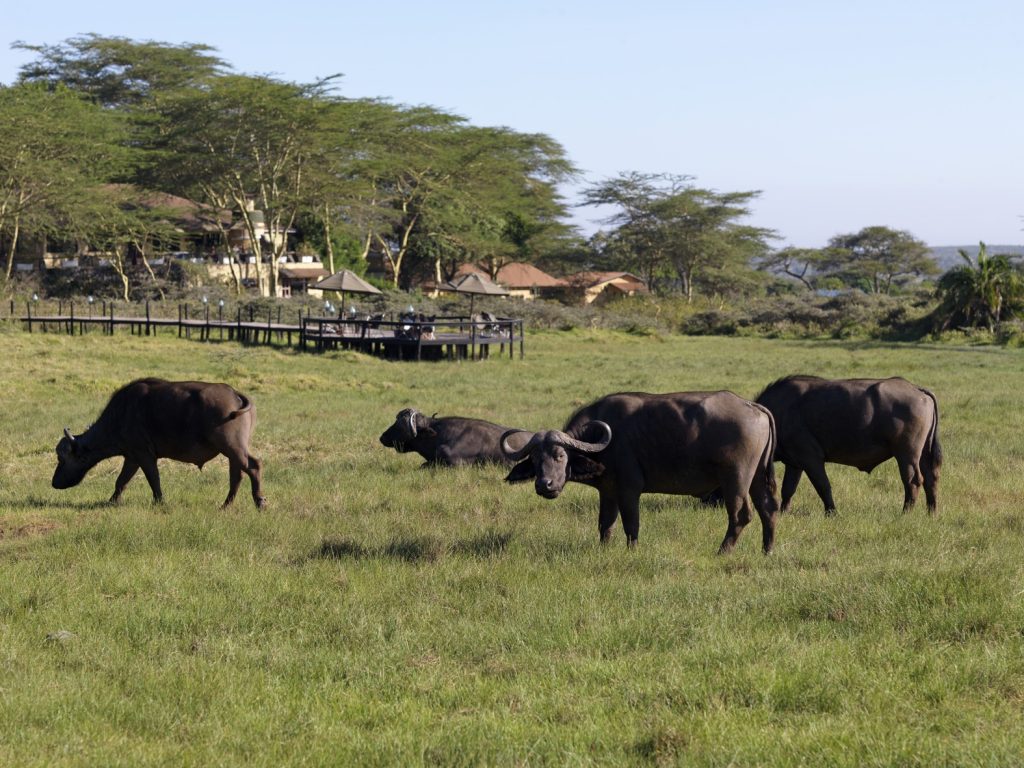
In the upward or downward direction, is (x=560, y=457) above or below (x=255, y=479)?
above

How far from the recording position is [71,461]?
40.2 ft

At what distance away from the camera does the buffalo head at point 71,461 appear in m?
12.2

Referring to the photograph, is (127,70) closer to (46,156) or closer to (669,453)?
(46,156)

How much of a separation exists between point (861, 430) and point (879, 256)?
98.9 metres

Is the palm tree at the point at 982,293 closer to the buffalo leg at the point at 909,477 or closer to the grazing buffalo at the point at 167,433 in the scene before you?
the buffalo leg at the point at 909,477

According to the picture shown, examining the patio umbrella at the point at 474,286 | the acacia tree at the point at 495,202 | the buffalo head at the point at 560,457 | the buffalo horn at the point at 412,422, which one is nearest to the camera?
the buffalo head at the point at 560,457

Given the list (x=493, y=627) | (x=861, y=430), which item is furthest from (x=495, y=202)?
(x=493, y=627)

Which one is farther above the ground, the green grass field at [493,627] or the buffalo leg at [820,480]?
the buffalo leg at [820,480]

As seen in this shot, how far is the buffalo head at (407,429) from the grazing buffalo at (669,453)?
5201 millimetres

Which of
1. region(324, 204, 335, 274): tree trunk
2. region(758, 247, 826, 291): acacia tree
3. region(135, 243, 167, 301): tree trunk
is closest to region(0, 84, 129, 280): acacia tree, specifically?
region(135, 243, 167, 301): tree trunk

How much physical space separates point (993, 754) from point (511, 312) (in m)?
53.2

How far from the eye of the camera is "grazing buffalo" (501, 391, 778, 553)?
30.1 ft

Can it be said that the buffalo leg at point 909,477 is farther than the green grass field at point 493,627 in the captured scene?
Yes

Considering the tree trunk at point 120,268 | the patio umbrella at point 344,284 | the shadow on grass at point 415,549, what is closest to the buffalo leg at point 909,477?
the shadow on grass at point 415,549
